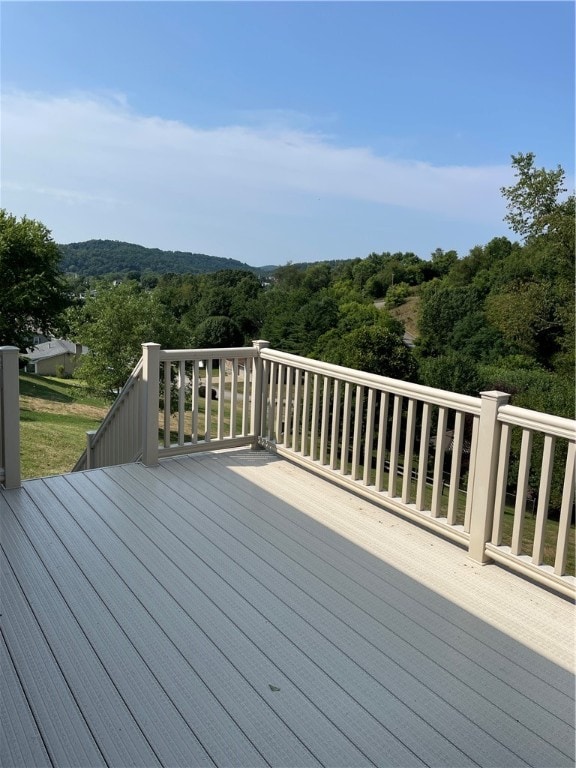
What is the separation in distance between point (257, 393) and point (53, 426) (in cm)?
1177

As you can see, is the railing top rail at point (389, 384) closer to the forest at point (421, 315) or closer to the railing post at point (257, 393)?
the railing post at point (257, 393)

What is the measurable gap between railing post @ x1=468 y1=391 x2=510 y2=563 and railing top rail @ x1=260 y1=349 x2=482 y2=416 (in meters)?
0.08

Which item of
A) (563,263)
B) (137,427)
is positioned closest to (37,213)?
(563,263)

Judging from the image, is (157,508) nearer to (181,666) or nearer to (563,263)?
(181,666)

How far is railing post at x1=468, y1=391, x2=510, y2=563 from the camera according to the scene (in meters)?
2.88

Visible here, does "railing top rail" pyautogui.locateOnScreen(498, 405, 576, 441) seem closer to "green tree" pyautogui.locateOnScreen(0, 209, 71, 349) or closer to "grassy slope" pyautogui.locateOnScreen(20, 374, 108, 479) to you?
"grassy slope" pyautogui.locateOnScreen(20, 374, 108, 479)

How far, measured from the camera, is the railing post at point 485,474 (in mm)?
2881

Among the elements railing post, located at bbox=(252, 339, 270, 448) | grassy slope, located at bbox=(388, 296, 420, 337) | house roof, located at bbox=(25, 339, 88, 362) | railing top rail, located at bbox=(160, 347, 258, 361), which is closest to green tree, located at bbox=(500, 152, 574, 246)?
grassy slope, located at bbox=(388, 296, 420, 337)

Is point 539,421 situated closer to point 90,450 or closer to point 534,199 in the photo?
point 90,450

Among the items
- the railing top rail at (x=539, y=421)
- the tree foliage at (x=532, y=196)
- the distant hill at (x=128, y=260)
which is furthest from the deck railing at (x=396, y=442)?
the distant hill at (x=128, y=260)

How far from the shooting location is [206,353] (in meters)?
4.36

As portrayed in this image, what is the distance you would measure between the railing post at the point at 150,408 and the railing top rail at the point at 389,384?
0.86 meters

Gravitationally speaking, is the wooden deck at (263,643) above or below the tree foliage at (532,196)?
below

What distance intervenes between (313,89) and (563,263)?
14622 mm
